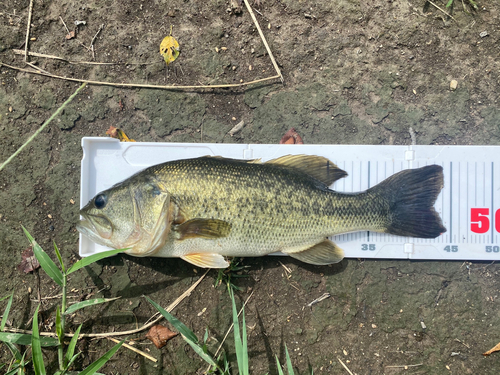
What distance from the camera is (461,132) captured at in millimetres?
2826

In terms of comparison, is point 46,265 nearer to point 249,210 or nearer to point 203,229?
point 203,229

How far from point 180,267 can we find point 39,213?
1406 millimetres

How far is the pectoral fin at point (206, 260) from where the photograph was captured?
2.48 meters

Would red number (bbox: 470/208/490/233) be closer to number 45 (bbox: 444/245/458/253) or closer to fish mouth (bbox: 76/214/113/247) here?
number 45 (bbox: 444/245/458/253)

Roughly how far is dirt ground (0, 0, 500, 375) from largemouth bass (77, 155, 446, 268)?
389mm

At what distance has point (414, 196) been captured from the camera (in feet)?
8.54

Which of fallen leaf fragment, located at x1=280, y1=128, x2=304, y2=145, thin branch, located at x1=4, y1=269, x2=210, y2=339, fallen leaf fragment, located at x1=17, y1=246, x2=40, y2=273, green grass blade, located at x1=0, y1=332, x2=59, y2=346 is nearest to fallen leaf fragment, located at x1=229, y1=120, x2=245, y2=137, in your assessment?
fallen leaf fragment, located at x1=280, y1=128, x2=304, y2=145

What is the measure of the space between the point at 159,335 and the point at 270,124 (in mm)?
2163

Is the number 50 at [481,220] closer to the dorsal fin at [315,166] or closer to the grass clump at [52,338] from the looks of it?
the dorsal fin at [315,166]

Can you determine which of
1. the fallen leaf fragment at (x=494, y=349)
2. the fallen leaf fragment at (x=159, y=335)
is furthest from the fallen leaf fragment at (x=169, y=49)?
the fallen leaf fragment at (x=494, y=349)

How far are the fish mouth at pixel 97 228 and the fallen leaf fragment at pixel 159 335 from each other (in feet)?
3.13

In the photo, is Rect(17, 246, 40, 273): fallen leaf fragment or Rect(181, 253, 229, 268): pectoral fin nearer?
Rect(181, 253, 229, 268): pectoral fin

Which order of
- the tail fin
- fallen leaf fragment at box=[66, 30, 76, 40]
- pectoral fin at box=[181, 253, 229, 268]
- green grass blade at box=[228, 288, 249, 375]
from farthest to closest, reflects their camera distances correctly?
fallen leaf fragment at box=[66, 30, 76, 40] → the tail fin → pectoral fin at box=[181, 253, 229, 268] → green grass blade at box=[228, 288, 249, 375]

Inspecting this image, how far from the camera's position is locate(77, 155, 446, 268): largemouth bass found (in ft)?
7.67
